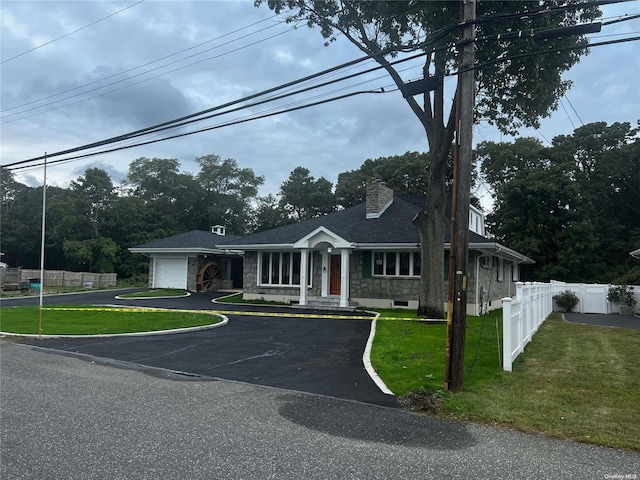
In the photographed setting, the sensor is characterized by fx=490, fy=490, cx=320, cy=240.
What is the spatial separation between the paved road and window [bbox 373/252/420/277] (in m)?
13.3

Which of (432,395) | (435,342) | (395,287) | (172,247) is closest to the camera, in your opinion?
(432,395)

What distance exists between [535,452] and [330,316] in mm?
12463

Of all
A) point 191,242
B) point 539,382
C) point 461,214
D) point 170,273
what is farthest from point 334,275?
point 461,214

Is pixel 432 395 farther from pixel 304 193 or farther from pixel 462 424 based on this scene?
pixel 304 193

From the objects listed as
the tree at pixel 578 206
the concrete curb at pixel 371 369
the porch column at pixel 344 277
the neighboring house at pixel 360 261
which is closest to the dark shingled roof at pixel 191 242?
the neighboring house at pixel 360 261

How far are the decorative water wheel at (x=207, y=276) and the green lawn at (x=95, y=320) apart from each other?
10766mm

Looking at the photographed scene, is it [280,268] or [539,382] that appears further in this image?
[280,268]

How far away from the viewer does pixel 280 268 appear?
74.3ft

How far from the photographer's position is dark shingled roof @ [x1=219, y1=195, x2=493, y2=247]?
19.9 m

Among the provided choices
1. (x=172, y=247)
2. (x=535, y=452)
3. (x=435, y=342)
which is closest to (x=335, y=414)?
(x=535, y=452)

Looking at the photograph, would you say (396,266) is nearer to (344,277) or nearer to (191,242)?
(344,277)

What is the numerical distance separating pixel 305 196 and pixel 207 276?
22253mm

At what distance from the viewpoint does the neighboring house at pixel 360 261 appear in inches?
771

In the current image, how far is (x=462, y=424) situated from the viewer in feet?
19.0
